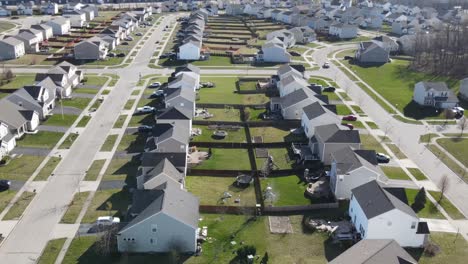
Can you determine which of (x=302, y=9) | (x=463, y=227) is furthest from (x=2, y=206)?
(x=302, y=9)

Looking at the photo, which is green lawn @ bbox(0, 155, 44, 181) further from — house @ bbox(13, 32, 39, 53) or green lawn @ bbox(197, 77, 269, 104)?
house @ bbox(13, 32, 39, 53)

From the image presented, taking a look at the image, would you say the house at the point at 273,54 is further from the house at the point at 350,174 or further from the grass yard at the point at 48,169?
the grass yard at the point at 48,169

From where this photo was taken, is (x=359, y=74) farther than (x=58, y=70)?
Yes

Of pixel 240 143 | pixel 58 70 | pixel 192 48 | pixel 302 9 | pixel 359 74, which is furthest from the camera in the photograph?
pixel 302 9

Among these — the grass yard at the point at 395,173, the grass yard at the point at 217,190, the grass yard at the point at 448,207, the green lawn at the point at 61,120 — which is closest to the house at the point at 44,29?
the green lawn at the point at 61,120

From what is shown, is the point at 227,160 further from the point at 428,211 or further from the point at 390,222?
the point at 428,211

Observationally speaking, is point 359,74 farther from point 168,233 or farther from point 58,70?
point 168,233
